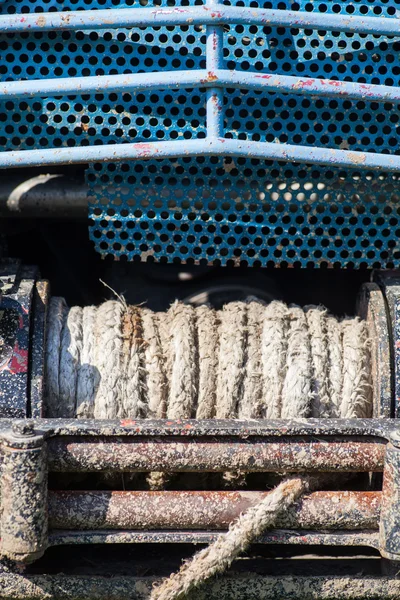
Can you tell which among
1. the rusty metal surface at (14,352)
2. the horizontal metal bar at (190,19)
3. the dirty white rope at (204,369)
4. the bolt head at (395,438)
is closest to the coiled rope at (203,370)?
the dirty white rope at (204,369)

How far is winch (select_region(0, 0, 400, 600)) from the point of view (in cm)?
212

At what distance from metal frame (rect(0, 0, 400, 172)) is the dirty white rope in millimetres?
558

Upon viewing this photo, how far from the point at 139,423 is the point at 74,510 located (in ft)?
0.93

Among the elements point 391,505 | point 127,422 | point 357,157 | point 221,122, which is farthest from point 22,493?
point 357,157

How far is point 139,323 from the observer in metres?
2.59

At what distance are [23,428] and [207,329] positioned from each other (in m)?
0.76

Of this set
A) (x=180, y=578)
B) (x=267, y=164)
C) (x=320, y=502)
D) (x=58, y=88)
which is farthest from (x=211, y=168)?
(x=180, y=578)

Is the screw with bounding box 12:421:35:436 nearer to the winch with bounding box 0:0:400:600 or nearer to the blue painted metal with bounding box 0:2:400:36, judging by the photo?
the winch with bounding box 0:0:400:600

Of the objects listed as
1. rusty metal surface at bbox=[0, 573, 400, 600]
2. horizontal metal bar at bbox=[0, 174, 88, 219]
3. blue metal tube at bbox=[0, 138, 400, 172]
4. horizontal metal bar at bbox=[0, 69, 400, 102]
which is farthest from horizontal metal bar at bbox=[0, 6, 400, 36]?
rusty metal surface at bbox=[0, 573, 400, 600]

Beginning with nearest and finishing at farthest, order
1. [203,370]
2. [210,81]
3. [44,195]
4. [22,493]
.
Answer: [22,493] → [210,81] → [203,370] → [44,195]

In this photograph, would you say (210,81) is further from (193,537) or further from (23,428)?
(193,537)

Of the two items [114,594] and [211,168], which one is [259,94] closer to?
[211,168]

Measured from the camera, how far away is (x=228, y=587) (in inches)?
84.8

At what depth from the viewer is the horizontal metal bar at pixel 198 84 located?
225 centimetres
